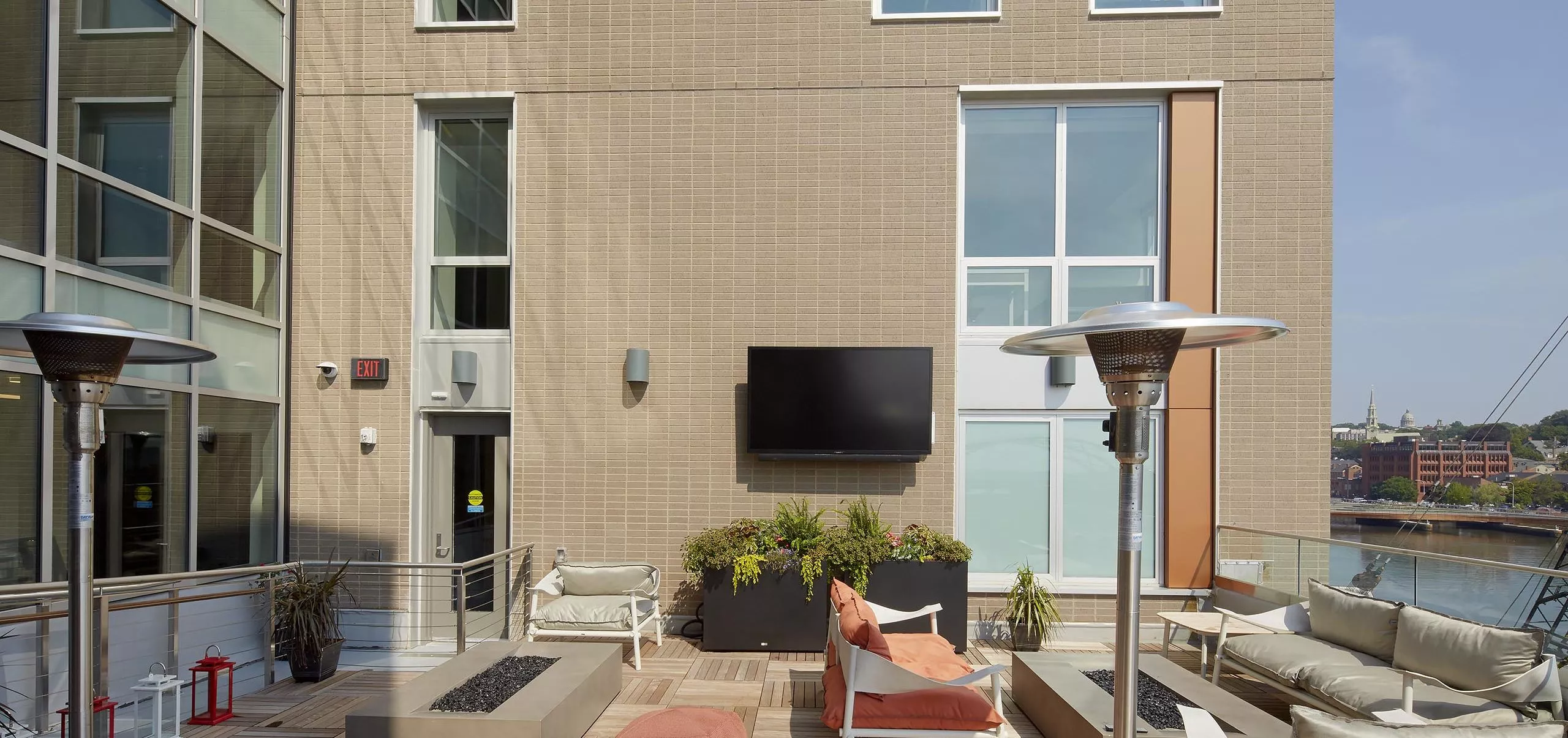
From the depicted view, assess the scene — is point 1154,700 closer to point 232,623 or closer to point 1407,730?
point 1407,730

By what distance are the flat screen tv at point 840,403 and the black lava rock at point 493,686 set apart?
241 cm

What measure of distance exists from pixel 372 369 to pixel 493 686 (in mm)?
3487

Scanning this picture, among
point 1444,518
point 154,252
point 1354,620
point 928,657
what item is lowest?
point 928,657

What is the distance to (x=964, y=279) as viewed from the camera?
6664mm

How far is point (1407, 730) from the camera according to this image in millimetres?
2484

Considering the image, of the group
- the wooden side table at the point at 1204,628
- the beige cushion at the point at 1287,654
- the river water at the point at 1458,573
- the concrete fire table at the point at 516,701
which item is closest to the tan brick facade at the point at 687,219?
the wooden side table at the point at 1204,628

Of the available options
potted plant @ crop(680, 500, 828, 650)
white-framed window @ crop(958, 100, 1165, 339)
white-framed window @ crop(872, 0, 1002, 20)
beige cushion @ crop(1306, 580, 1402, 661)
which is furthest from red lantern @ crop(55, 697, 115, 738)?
beige cushion @ crop(1306, 580, 1402, 661)

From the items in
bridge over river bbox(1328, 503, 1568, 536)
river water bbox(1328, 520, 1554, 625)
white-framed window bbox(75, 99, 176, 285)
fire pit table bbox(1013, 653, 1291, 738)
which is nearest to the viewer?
fire pit table bbox(1013, 653, 1291, 738)

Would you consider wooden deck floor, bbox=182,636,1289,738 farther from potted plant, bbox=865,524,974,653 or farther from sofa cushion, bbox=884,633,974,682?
sofa cushion, bbox=884,633,974,682

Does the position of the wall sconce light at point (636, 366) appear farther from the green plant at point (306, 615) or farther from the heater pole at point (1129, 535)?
the heater pole at point (1129, 535)

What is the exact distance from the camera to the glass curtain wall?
4492 mm

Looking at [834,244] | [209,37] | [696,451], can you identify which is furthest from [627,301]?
[209,37]

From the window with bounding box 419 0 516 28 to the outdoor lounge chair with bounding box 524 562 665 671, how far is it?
4780 millimetres

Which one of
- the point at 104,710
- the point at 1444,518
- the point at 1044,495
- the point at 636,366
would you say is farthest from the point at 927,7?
the point at 104,710
